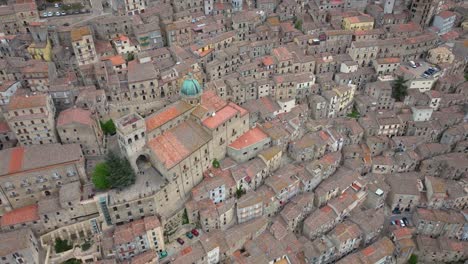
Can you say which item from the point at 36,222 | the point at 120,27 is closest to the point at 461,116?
the point at 120,27

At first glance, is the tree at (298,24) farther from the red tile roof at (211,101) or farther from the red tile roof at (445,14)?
the red tile roof at (445,14)

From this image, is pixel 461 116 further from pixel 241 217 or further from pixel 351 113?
pixel 241 217

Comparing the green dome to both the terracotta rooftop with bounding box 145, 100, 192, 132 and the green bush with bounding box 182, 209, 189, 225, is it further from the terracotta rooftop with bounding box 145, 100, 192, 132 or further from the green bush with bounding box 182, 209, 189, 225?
the green bush with bounding box 182, 209, 189, 225

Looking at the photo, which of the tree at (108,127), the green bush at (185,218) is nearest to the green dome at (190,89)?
the tree at (108,127)

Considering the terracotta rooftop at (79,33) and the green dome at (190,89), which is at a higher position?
the terracotta rooftop at (79,33)

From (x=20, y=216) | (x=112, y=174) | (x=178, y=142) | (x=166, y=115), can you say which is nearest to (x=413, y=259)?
(x=178, y=142)

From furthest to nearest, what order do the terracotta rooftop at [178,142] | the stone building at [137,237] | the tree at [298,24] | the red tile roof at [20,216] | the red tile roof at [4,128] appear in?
the tree at [298,24]
the red tile roof at [4,128]
the terracotta rooftop at [178,142]
the stone building at [137,237]
the red tile roof at [20,216]

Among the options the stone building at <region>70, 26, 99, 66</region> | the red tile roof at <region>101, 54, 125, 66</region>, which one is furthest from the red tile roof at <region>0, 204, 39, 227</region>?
the red tile roof at <region>101, 54, 125, 66</region>
